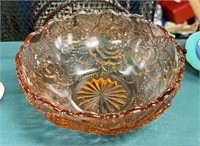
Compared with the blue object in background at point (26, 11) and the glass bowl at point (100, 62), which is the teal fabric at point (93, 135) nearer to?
the glass bowl at point (100, 62)

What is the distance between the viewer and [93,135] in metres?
0.69

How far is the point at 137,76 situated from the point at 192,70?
12cm

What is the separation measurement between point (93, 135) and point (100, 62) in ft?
0.67

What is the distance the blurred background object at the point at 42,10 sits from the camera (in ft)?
3.76

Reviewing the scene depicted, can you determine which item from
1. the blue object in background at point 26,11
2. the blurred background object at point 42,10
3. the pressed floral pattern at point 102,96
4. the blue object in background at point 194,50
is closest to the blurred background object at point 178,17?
the blurred background object at point 42,10

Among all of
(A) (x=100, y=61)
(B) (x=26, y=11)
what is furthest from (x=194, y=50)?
(B) (x=26, y=11)

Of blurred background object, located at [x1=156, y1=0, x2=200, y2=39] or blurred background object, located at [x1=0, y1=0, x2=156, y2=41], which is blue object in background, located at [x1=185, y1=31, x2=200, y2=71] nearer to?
blurred background object, located at [x1=0, y1=0, x2=156, y2=41]

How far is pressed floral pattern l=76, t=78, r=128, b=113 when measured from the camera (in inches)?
29.9

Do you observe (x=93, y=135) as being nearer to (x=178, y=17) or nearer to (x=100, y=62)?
(x=100, y=62)

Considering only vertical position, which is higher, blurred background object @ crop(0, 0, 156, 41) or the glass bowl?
the glass bowl

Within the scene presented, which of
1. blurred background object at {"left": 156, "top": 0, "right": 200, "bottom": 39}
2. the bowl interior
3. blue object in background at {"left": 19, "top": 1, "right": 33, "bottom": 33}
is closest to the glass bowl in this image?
the bowl interior

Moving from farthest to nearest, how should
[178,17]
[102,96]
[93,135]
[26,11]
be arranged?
[178,17]
[26,11]
[102,96]
[93,135]

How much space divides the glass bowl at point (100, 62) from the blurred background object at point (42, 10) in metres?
0.27

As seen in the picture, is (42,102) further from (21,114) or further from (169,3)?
(169,3)
